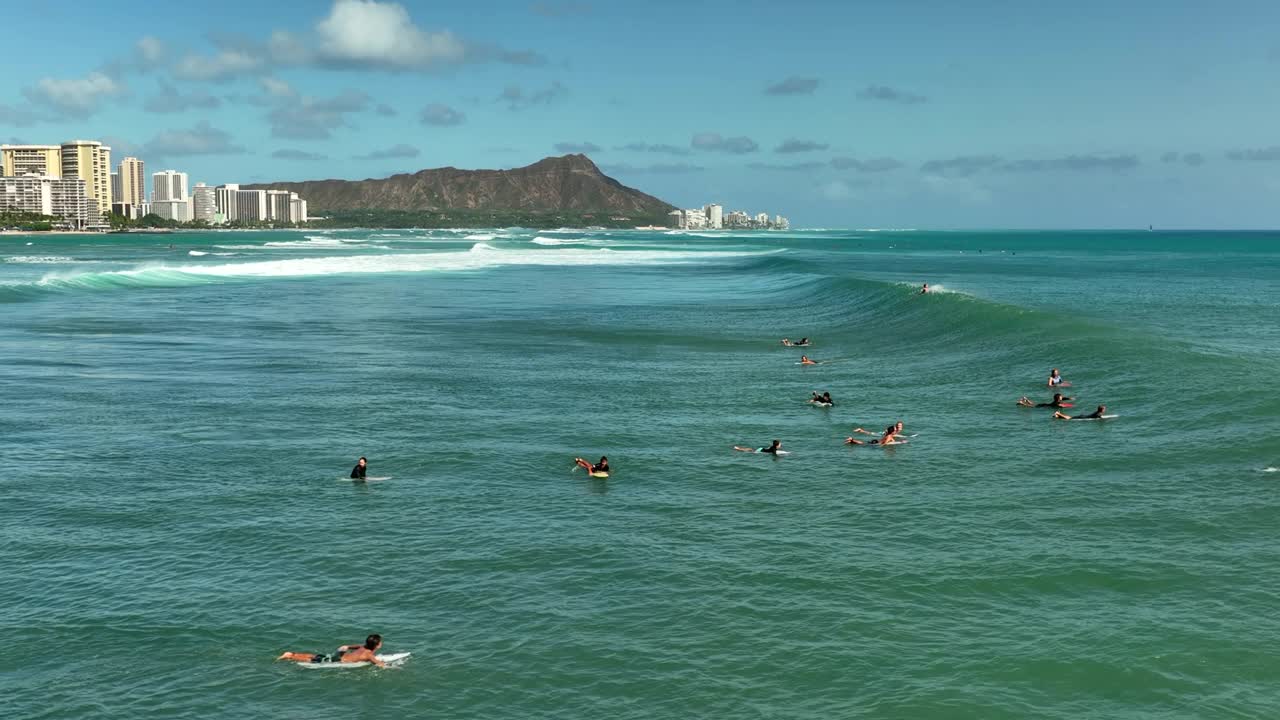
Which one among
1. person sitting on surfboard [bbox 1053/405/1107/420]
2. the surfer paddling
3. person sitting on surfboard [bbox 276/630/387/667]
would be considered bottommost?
person sitting on surfboard [bbox 276/630/387/667]

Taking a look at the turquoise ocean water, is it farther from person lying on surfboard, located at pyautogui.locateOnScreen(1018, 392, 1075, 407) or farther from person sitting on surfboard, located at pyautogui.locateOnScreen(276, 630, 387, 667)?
A: person lying on surfboard, located at pyautogui.locateOnScreen(1018, 392, 1075, 407)

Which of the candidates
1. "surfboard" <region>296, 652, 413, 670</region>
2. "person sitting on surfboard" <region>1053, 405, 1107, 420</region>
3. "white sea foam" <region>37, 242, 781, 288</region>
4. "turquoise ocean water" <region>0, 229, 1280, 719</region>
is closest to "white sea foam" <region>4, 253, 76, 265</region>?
"white sea foam" <region>37, 242, 781, 288</region>

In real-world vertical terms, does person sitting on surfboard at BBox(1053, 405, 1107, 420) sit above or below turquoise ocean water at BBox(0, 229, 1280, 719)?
above

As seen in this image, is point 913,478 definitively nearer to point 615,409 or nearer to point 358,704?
point 615,409

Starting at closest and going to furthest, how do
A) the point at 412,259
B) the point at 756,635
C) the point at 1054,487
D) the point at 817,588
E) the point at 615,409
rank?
1. the point at 756,635
2. the point at 817,588
3. the point at 1054,487
4. the point at 615,409
5. the point at 412,259

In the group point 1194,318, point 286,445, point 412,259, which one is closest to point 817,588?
point 286,445

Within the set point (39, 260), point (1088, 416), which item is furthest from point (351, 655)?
point (39, 260)

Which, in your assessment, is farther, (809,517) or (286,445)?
(286,445)
